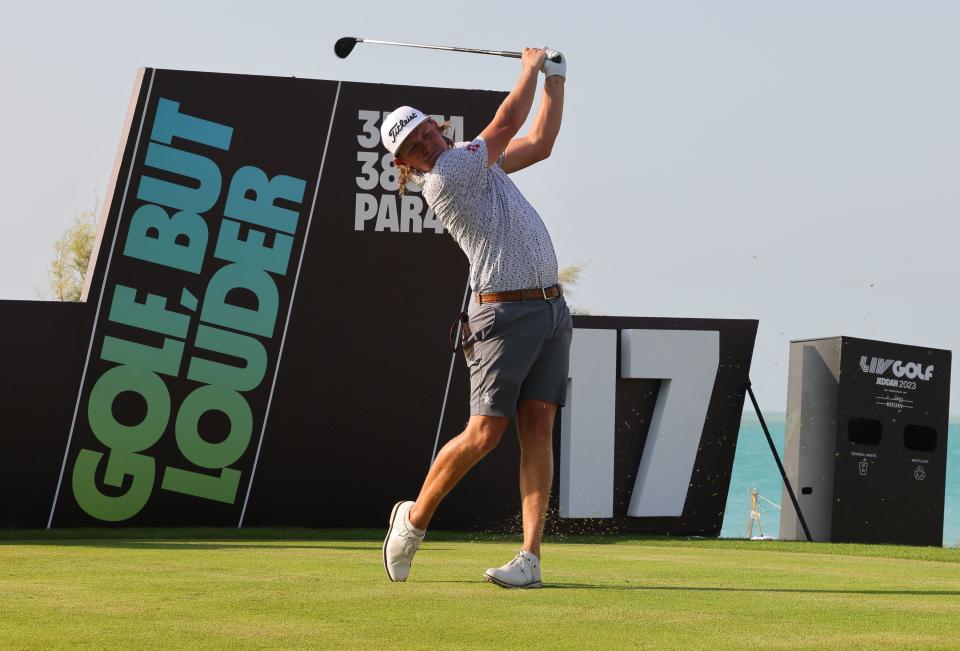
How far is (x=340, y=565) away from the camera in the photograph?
17.0 ft

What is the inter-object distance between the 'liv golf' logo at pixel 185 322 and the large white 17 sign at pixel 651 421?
2.36 m

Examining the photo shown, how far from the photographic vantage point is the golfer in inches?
176

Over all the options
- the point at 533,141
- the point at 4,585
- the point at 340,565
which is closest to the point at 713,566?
the point at 340,565

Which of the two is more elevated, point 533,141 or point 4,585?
point 533,141

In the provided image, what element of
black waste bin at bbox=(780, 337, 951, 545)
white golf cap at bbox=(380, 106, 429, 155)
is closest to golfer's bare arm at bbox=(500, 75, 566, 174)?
white golf cap at bbox=(380, 106, 429, 155)

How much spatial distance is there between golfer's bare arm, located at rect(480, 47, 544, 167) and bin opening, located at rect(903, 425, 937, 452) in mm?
7417

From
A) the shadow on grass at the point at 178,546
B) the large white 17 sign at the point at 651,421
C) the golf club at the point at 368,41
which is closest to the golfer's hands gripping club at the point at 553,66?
the golf club at the point at 368,41

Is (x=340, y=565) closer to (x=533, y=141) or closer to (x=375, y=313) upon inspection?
(x=533, y=141)

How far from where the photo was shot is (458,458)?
4.50 metres

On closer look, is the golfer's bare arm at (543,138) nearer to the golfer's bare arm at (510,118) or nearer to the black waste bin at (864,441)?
the golfer's bare arm at (510,118)

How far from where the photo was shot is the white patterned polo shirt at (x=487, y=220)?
4480mm

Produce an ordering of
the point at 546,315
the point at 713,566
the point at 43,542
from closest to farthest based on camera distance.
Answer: the point at 546,315
the point at 713,566
the point at 43,542

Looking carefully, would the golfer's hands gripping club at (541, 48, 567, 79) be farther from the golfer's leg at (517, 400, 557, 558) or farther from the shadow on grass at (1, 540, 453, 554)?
the shadow on grass at (1, 540, 453, 554)

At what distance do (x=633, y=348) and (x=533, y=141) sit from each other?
5.79m
